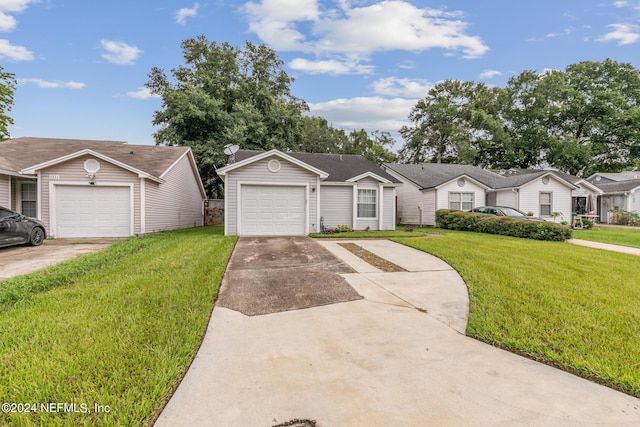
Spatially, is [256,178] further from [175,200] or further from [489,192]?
[489,192]

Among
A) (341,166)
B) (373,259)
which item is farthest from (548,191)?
(373,259)

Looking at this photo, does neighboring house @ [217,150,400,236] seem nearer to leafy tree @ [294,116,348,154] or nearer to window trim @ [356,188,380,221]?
window trim @ [356,188,380,221]

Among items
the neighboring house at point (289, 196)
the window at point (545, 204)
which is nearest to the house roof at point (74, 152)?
the neighboring house at point (289, 196)

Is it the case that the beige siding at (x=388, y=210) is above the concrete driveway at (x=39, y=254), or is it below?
above

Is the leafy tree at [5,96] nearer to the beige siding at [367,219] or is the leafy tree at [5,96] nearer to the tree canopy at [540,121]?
the beige siding at [367,219]

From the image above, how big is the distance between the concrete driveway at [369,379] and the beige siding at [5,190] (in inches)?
493

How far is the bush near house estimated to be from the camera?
438 inches

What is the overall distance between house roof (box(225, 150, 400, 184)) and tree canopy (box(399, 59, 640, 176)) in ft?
70.6

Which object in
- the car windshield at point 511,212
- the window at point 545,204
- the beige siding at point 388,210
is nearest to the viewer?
the beige siding at point 388,210

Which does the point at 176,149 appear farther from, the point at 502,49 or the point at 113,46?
the point at 502,49

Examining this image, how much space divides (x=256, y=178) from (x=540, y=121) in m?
35.3

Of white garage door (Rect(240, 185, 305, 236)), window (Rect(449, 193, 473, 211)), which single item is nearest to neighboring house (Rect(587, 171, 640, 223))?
window (Rect(449, 193, 473, 211))

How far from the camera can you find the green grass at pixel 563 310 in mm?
2800

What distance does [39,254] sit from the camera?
775cm
